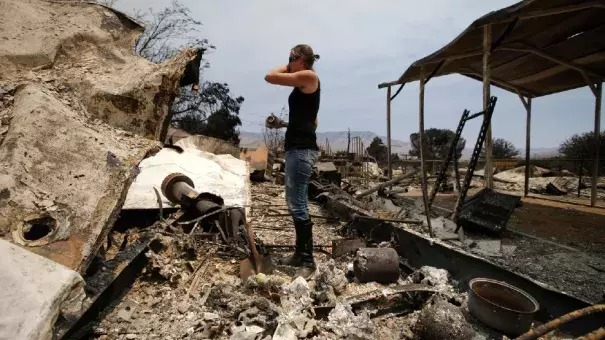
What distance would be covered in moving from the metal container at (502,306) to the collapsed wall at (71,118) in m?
2.51

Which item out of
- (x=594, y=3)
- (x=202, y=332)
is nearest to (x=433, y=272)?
(x=202, y=332)

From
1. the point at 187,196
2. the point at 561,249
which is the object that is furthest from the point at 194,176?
the point at 561,249

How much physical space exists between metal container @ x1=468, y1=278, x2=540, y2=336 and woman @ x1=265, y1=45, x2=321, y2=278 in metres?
1.41

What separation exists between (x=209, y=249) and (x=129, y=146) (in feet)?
4.96

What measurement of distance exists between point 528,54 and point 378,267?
7.20 meters

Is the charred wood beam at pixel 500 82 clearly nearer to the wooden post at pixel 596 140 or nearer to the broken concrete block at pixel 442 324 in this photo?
the wooden post at pixel 596 140

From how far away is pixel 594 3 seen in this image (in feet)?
13.6

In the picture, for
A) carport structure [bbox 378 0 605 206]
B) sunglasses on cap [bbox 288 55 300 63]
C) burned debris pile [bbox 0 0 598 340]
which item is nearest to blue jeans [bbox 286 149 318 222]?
burned debris pile [bbox 0 0 598 340]

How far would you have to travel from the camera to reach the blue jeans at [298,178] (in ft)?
9.88

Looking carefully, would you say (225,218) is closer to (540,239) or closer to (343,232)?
(343,232)

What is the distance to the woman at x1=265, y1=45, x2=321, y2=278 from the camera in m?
2.95

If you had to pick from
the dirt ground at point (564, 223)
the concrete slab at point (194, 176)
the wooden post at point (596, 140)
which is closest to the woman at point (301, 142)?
the concrete slab at point (194, 176)

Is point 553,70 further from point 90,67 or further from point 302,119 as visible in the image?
point 90,67

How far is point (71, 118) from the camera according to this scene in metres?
2.56
